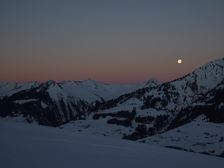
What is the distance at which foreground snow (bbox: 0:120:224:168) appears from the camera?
6.10 m

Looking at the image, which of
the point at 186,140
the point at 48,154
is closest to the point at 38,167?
the point at 48,154

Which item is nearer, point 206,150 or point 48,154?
point 48,154

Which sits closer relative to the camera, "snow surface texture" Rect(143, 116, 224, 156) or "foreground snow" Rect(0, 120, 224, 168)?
"foreground snow" Rect(0, 120, 224, 168)

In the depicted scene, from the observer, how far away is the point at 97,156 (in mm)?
7043

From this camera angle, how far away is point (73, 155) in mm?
6918

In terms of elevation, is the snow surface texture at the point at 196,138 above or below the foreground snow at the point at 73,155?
below

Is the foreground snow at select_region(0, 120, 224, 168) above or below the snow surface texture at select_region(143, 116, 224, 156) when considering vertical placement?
above

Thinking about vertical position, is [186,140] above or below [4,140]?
below

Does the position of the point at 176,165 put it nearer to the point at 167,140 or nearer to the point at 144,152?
the point at 144,152

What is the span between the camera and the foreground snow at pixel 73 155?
20.0 ft

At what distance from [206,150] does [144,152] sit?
125743 millimetres

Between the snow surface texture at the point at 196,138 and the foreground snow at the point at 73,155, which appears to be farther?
the snow surface texture at the point at 196,138

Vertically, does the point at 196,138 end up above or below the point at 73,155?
below

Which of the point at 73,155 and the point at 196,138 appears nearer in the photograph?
the point at 73,155
